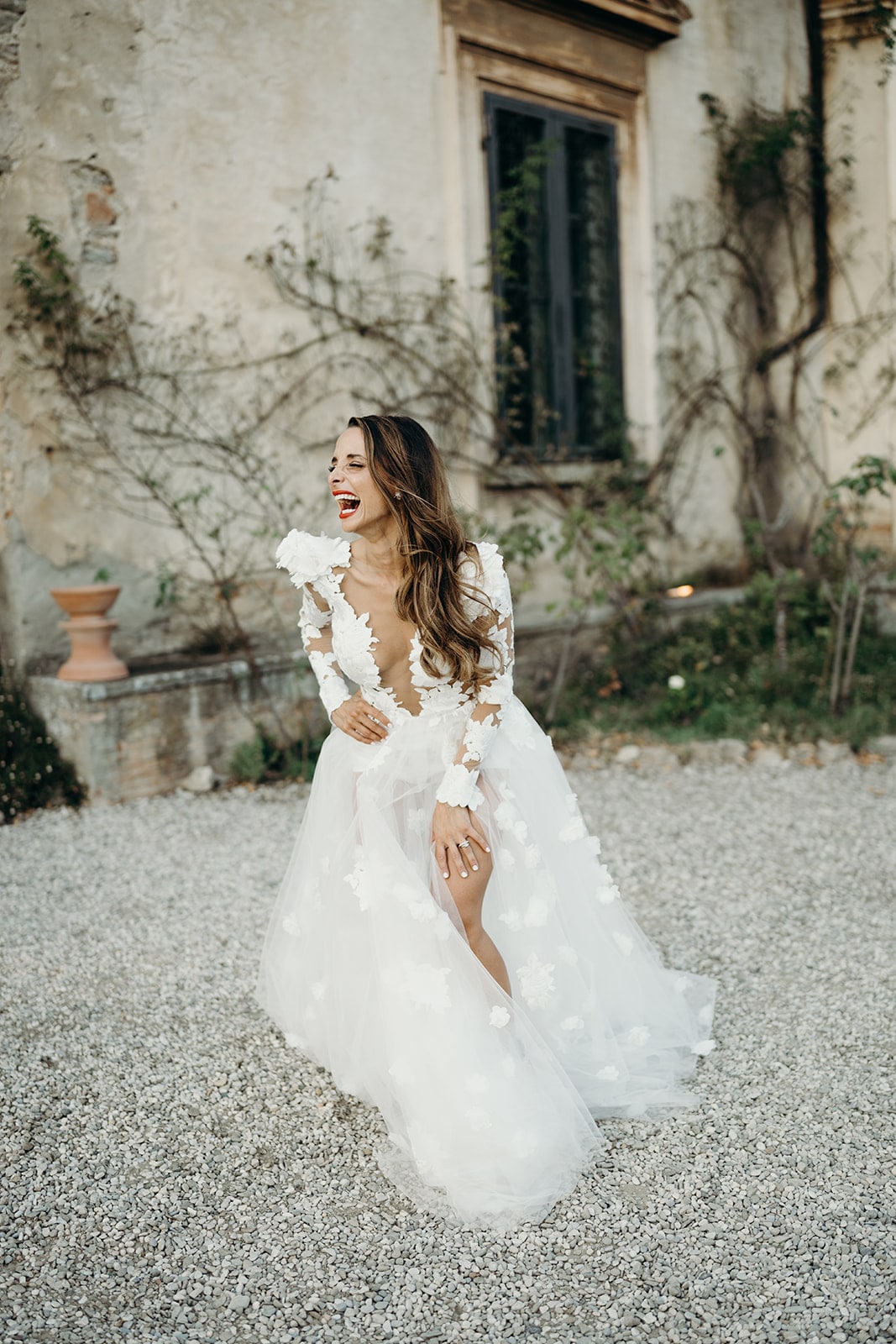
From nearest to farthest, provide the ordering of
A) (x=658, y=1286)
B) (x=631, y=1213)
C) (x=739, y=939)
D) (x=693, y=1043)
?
(x=658, y=1286) → (x=631, y=1213) → (x=693, y=1043) → (x=739, y=939)

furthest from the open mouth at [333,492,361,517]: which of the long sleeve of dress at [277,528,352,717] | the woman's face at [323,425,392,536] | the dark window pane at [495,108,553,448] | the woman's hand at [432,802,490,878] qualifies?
the dark window pane at [495,108,553,448]

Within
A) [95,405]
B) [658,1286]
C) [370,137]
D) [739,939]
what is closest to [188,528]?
[95,405]

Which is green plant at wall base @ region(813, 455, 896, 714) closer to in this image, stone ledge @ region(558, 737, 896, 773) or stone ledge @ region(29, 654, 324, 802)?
stone ledge @ region(558, 737, 896, 773)

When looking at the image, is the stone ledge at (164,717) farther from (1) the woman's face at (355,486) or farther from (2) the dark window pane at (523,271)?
(1) the woman's face at (355,486)

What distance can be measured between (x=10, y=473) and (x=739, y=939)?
3.90 metres

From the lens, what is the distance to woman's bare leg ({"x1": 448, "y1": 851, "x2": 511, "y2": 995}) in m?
2.36

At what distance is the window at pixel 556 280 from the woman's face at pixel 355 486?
4389mm

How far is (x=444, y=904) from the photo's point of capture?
7.89 feet

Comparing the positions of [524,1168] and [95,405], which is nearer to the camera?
[524,1168]

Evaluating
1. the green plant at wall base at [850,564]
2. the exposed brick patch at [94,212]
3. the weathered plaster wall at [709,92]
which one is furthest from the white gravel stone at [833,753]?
the exposed brick patch at [94,212]

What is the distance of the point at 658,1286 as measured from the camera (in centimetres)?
194

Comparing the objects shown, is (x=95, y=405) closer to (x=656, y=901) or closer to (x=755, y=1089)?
(x=656, y=901)

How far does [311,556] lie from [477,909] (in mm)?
910

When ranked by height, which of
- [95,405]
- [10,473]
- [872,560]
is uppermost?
[95,405]
